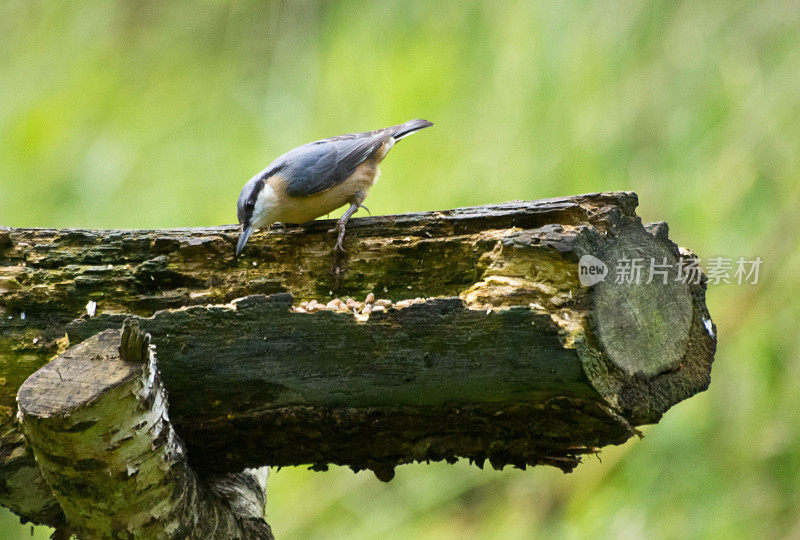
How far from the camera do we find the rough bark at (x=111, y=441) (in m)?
1.13

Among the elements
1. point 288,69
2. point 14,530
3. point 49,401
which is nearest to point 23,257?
point 49,401

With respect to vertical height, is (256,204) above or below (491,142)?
below

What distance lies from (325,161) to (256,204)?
39 cm

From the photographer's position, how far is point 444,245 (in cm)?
156

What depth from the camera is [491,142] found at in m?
2.38

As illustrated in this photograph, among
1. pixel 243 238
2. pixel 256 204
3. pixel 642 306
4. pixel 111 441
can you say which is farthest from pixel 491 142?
pixel 111 441

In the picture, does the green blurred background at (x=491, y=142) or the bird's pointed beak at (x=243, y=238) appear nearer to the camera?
the bird's pointed beak at (x=243, y=238)

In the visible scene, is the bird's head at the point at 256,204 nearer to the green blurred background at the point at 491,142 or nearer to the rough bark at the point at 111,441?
the green blurred background at the point at 491,142

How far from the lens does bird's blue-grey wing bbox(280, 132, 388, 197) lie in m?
2.29

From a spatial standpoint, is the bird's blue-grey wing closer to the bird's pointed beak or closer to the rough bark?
the bird's pointed beak

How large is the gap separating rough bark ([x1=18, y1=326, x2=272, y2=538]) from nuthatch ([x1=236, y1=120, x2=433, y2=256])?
87 centimetres

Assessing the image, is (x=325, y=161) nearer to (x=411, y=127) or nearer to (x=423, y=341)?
(x=411, y=127)

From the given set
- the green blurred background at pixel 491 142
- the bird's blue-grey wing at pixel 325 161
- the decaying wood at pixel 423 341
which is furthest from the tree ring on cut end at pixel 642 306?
the bird's blue-grey wing at pixel 325 161

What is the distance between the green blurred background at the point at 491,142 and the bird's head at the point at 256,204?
18.1 inches
